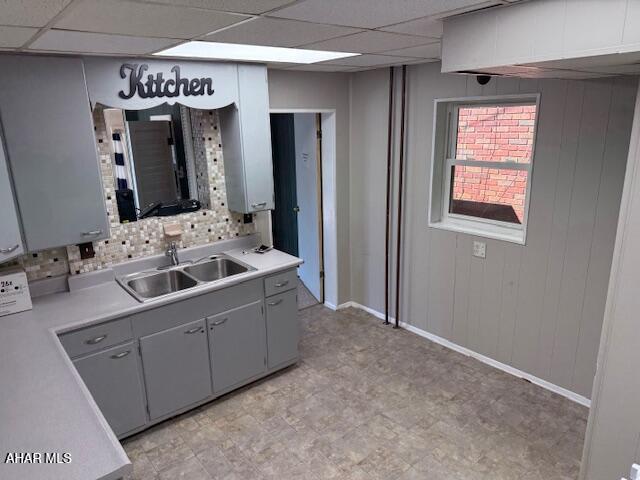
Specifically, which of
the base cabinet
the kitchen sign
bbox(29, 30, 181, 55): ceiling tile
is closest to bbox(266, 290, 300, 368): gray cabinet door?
the base cabinet

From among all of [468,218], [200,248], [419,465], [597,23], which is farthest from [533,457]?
[200,248]

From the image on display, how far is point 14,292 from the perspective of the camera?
103 inches

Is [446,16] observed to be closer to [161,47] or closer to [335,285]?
[161,47]

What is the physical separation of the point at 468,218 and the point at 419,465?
1958 mm

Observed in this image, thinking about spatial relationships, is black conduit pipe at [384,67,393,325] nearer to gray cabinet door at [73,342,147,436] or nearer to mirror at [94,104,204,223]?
mirror at [94,104,204,223]

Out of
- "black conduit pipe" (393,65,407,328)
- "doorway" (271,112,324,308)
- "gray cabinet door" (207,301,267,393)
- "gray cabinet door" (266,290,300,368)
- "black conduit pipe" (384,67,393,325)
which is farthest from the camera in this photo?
"doorway" (271,112,324,308)

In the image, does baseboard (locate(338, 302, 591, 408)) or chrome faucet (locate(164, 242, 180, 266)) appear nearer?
baseboard (locate(338, 302, 591, 408))

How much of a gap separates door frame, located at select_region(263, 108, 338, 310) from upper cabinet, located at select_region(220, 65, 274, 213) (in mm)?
574

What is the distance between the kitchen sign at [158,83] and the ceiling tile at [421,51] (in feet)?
3.80

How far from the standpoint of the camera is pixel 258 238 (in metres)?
3.84

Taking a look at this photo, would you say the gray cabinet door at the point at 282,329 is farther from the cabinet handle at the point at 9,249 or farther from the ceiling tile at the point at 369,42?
the ceiling tile at the point at 369,42

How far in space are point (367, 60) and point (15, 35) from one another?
2.08 metres

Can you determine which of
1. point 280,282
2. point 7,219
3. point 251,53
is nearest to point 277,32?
point 251,53

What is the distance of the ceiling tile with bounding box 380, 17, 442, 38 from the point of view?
5.98ft
